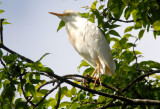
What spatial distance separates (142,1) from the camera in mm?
2709

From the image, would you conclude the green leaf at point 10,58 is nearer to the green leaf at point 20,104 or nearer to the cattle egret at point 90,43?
the green leaf at point 20,104

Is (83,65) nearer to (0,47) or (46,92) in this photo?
(46,92)

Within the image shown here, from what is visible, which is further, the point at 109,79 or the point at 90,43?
the point at 90,43

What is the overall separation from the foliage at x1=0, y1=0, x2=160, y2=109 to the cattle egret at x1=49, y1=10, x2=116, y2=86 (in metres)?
0.57

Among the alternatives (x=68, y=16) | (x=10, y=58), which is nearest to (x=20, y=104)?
(x=10, y=58)

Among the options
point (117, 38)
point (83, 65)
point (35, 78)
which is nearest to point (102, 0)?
point (117, 38)

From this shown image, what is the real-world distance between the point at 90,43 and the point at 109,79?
131 cm

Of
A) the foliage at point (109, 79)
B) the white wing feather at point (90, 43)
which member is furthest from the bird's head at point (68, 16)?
the foliage at point (109, 79)

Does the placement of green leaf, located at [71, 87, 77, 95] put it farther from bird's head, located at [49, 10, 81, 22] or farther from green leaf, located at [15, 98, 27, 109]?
bird's head, located at [49, 10, 81, 22]

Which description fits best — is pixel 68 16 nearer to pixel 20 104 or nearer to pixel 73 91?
pixel 73 91

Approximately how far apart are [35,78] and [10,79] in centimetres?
22

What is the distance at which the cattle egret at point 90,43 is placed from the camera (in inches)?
164

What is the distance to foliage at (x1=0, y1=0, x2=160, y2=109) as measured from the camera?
6.29 feet

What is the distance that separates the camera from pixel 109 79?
3.17m
